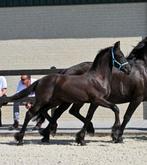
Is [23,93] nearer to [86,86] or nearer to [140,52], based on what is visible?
[86,86]

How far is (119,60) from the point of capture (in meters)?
12.2

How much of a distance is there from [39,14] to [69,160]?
10187 millimetres

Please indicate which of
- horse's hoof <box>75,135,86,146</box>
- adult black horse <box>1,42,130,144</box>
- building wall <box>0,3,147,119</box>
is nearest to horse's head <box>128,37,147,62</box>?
adult black horse <box>1,42,130,144</box>

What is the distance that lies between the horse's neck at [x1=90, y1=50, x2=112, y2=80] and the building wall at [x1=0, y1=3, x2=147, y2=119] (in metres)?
7.23

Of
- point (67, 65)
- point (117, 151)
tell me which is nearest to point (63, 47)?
point (67, 65)

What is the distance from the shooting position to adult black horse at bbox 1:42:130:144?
39.8 feet

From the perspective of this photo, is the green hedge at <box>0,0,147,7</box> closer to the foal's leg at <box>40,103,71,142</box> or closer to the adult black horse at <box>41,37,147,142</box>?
the adult black horse at <box>41,37,147,142</box>

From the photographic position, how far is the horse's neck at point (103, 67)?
1231 cm

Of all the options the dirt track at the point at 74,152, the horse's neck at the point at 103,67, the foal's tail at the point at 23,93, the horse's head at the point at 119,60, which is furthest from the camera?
the foal's tail at the point at 23,93

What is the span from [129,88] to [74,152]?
249cm

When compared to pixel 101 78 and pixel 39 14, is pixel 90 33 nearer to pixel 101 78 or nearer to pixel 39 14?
pixel 39 14

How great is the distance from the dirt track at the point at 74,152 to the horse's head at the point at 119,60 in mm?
1498

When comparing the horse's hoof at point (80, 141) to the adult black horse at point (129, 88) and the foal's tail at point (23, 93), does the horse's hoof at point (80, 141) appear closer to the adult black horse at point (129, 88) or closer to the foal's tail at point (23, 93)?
the adult black horse at point (129, 88)

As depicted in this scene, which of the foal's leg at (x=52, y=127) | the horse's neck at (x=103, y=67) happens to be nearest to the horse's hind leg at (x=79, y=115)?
the foal's leg at (x=52, y=127)
